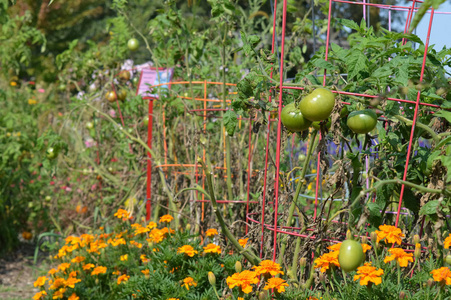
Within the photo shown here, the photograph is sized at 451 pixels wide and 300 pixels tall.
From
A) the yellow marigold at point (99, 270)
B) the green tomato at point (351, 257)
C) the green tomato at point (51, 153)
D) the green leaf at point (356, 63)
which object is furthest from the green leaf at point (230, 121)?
the green tomato at point (51, 153)

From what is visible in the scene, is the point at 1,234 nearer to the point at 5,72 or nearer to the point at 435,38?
the point at 5,72

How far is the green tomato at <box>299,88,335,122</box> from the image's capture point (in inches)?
54.3

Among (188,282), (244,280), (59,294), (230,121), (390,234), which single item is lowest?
(59,294)

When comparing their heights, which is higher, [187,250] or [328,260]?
[328,260]

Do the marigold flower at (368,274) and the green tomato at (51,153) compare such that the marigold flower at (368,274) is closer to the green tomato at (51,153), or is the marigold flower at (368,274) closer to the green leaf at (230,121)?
the green leaf at (230,121)

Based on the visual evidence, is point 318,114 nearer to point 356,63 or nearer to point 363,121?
A: point 363,121

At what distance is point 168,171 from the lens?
125 inches

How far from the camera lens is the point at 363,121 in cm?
145

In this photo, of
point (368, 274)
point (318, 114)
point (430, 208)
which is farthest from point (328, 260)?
point (318, 114)

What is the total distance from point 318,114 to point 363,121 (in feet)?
0.52

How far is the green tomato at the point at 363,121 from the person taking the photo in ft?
4.75

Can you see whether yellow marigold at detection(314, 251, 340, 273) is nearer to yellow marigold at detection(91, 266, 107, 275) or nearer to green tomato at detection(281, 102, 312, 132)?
green tomato at detection(281, 102, 312, 132)

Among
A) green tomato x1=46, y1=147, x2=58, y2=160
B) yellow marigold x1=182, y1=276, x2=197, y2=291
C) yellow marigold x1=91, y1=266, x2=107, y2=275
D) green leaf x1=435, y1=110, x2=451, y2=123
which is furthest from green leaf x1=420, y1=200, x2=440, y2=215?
green tomato x1=46, y1=147, x2=58, y2=160

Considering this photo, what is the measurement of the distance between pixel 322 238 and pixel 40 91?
4.81 meters
